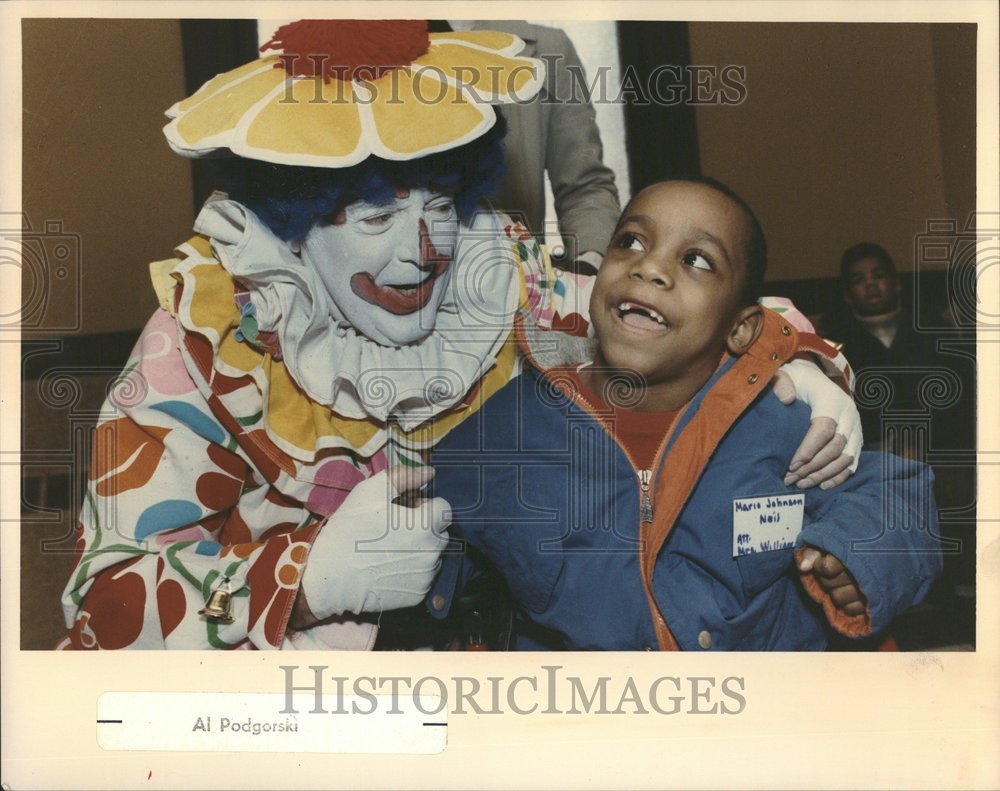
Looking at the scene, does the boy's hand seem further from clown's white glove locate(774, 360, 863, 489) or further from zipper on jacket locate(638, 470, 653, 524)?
zipper on jacket locate(638, 470, 653, 524)

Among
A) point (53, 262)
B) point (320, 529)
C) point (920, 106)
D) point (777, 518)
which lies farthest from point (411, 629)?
point (920, 106)

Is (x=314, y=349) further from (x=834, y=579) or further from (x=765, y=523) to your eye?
(x=834, y=579)

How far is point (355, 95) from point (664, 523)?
1.96 ft

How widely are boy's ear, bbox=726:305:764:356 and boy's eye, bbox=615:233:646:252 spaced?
0.46ft

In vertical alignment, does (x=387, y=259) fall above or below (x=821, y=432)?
above

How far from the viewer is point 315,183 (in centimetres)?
111

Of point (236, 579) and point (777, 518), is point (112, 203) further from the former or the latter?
point (777, 518)

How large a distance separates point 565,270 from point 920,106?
475mm

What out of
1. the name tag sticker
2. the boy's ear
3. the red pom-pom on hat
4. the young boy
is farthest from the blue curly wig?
the name tag sticker

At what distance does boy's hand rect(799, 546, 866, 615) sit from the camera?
1167mm

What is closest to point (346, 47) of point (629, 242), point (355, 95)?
point (355, 95)

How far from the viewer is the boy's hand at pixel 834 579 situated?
117 cm

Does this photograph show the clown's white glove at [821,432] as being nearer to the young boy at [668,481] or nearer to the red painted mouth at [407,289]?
the young boy at [668,481]

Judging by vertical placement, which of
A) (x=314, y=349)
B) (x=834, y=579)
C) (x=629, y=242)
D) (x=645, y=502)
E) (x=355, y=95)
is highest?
(x=355, y=95)
